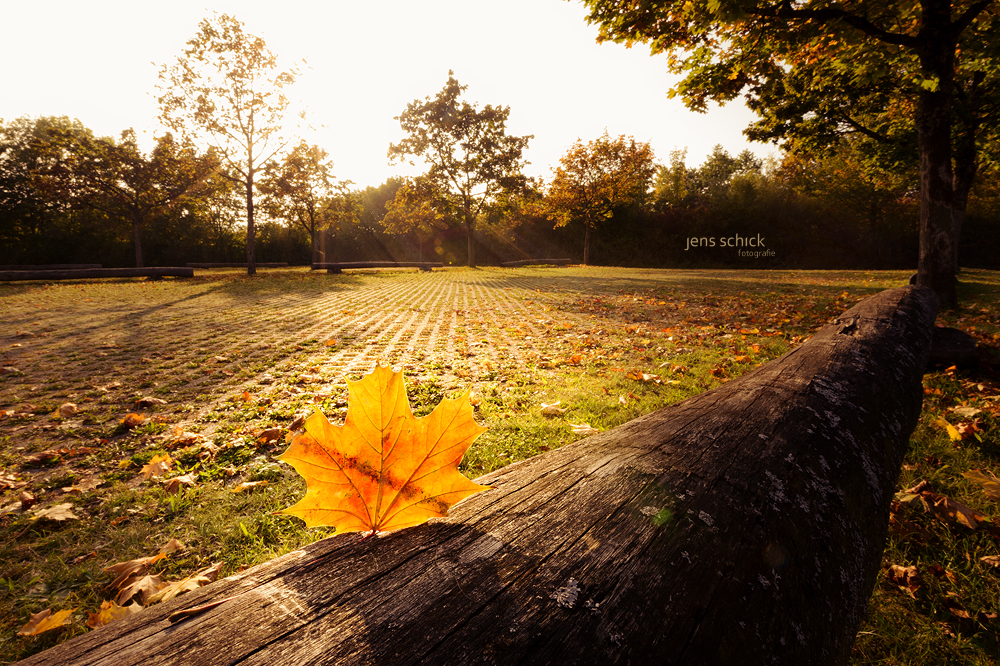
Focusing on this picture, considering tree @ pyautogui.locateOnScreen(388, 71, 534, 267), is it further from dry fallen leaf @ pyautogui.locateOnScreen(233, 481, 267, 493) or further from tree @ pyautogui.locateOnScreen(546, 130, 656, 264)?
dry fallen leaf @ pyautogui.locateOnScreen(233, 481, 267, 493)

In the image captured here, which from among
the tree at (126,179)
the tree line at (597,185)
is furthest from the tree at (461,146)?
the tree at (126,179)

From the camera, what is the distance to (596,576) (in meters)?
0.68

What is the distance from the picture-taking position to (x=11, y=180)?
1206 inches

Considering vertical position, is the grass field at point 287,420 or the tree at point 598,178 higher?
the tree at point 598,178

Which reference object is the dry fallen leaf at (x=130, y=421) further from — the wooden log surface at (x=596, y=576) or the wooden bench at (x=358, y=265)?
the wooden bench at (x=358, y=265)

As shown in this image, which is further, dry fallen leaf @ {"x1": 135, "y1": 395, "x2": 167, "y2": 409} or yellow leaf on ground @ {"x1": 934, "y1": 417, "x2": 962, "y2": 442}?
dry fallen leaf @ {"x1": 135, "y1": 395, "x2": 167, "y2": 409}

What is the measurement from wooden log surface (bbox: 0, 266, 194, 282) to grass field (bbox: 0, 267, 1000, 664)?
13649 millimetres

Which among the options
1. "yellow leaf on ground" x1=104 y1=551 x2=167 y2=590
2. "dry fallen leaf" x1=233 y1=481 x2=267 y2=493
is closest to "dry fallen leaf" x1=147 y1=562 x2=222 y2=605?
"yellow leaf on ground" x1=104 y1=551 x2=167 y2=590

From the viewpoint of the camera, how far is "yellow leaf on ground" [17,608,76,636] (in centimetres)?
133

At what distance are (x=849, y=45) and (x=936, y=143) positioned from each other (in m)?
2.32

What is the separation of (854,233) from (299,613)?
1850 inches

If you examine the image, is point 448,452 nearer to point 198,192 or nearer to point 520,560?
point 520,560

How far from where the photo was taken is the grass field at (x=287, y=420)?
156 cm

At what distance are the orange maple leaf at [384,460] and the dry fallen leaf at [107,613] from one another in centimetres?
125
